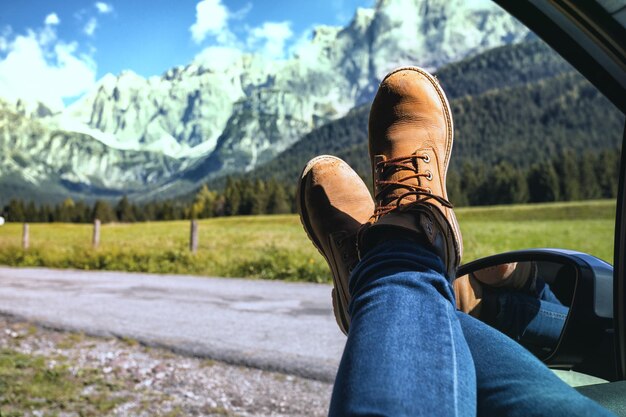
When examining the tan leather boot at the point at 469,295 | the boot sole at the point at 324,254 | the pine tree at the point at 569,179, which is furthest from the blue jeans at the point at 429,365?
the pine tree at the point at 569,179

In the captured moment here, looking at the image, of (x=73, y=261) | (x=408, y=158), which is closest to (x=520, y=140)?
(x=73, y=261)

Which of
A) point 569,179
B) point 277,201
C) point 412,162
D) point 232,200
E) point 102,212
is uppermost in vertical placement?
point 569,179

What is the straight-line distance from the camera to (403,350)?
0.87 m

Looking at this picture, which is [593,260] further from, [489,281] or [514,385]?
[514,385]

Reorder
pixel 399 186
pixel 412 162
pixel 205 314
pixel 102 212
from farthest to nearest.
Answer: pixel 102 212, pixel 205 314, pixel 412 162, pixel 399 186

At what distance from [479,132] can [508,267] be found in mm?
125993

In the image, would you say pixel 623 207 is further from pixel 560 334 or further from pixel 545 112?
pixel 545 112

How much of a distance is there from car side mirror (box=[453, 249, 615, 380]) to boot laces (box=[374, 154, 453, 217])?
26cm

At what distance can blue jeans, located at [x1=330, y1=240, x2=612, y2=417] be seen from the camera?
761mm

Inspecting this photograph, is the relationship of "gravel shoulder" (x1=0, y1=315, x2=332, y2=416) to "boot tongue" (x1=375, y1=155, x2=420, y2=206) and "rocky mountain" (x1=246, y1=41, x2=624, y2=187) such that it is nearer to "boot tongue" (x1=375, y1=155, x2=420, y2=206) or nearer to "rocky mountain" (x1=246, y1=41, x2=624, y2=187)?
"boot tongue" (x1=375, y1=155, x2=420, y2=206)

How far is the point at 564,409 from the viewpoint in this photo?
70cm

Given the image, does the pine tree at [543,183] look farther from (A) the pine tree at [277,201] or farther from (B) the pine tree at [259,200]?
(B) the pine tree at [259,200]

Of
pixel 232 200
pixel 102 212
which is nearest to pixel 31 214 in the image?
pixel 102 212

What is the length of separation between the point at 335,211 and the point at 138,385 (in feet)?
6.29
